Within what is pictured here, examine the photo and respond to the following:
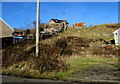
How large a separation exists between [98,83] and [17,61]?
6.75 metres

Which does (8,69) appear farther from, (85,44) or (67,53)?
(85,44)

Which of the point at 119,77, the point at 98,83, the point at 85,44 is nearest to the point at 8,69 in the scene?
the point at 98,83

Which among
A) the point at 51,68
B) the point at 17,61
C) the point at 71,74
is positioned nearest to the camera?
the point at 71,74

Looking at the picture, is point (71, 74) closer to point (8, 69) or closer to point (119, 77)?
point (119, 77)

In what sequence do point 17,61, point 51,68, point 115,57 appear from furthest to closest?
point 115,57
point 17,61
point 51,68

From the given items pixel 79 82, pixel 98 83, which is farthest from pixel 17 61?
pixel 98 83

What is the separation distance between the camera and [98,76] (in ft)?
24.8

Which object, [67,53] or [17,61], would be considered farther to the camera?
[67,53]

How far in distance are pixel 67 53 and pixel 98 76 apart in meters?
6.21

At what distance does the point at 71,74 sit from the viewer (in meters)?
8.12

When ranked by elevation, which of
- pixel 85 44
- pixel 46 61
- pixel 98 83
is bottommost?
pixel 98 83

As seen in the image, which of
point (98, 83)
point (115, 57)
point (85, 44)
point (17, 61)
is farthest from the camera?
point (85, 44)

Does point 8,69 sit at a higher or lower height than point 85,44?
lower

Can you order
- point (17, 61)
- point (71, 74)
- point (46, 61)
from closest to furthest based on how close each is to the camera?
1. point (71, 74)
2. point (46, 61)
3. point (17, 61)
